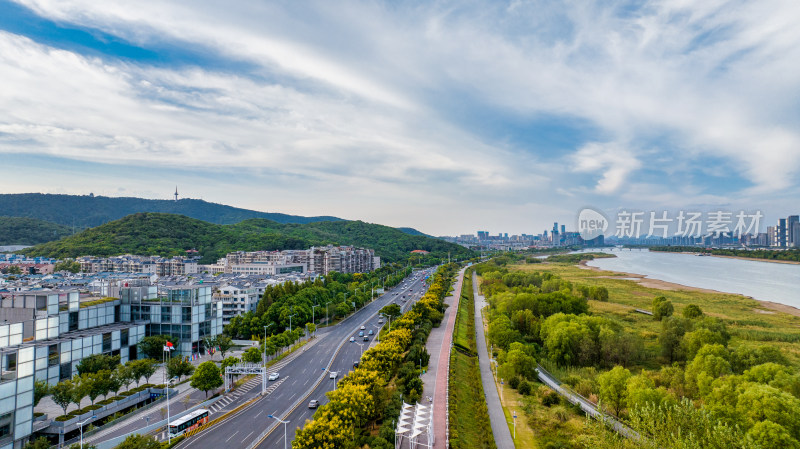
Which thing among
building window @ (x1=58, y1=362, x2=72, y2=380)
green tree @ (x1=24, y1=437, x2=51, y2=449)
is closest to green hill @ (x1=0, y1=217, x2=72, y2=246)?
building window @ (x1=58, y1=362, x2=72, y2=380)

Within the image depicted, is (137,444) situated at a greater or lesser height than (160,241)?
lesser

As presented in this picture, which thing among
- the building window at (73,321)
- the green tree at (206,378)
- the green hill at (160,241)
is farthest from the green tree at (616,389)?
the green hill at (160,241)

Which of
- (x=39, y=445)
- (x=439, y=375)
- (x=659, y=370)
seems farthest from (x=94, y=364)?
(x=659, y=370)

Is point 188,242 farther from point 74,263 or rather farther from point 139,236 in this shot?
point 74,263

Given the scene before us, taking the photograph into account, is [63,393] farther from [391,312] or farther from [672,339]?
[672,339]

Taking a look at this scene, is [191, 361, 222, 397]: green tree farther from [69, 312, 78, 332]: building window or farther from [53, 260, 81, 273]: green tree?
[53, 260, 81, 273]: green tree

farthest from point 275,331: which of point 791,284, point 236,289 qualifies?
point 791,284

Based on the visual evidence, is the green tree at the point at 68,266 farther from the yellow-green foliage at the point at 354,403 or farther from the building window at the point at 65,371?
the yellow-green foliage at the point at 354,403
